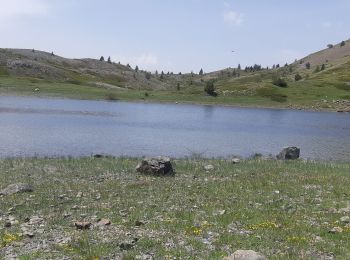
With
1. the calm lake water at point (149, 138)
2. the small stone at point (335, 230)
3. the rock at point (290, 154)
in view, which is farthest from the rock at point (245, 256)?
the calm lake water at point (149, 138)

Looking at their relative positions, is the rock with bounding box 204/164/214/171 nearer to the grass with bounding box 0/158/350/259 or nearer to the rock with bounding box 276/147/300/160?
the grass with bounding box 0/158/350/259

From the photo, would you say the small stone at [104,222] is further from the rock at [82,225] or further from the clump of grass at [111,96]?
the clump of grass at [111,96]

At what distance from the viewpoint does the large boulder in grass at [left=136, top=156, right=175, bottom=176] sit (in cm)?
3183

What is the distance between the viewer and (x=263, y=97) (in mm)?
174625

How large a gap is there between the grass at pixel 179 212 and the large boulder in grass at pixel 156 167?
26.3 inches

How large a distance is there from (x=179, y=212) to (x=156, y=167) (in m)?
11.3

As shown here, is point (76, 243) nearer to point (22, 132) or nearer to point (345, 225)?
point (345, 225)

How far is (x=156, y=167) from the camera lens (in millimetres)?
31938

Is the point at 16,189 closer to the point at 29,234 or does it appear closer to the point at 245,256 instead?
the point at 29,234

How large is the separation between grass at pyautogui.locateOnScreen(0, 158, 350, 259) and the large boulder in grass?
2.19 feet

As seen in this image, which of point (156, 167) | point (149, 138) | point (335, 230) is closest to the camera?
point (335, 230)

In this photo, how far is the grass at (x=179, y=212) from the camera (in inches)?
624

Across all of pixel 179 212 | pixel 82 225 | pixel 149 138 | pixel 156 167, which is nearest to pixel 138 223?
pixel 82 225

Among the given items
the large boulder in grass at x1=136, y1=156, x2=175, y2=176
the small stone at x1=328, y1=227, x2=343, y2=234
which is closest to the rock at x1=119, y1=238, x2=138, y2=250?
the small stone at x1=328, y1=227, x2=343, y2=234
